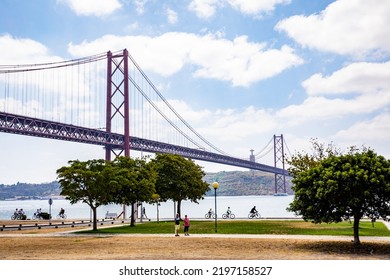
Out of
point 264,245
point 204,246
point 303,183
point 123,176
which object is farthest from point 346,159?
point 123,176

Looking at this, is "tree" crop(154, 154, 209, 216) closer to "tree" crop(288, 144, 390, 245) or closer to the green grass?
the green grass

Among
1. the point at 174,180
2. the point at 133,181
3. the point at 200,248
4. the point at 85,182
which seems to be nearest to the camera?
the point at 200,248

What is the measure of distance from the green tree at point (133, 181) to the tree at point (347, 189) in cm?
1873

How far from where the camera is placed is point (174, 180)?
51.5 meters

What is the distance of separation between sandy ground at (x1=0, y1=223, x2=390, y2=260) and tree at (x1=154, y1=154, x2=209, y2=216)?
2124 centimetres

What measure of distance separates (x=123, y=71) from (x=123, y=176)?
46865 millimetres

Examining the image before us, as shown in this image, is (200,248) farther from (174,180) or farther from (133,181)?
(174,180)

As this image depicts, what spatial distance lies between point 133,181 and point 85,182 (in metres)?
6.75

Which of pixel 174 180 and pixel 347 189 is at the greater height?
pixel 174 180

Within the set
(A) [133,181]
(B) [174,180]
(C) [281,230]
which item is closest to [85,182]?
(A) [133,181]

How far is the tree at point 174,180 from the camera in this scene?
169ft

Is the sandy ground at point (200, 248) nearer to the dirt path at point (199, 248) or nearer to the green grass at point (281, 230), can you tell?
the dirt path at point (199, 248)

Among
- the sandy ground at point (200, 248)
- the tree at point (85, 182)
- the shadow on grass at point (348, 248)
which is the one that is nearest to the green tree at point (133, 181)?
the tree at point (85, 182)

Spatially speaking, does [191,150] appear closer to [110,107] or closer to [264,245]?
[110,107]
